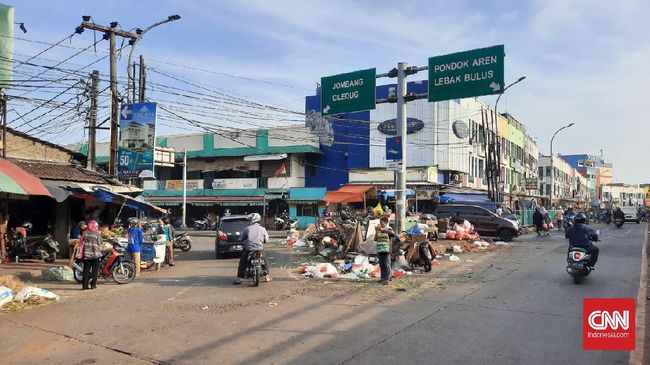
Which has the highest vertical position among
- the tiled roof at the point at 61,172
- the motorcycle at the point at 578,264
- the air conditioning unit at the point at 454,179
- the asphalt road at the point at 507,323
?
the air conditioning unit at the point at 454,179

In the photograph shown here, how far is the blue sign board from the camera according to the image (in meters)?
16.1

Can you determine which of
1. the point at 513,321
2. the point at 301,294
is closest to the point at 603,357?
the point at 513,321

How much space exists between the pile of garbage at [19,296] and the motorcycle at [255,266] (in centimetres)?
400

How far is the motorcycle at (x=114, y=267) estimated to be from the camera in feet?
40.8

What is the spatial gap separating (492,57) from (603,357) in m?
10.8

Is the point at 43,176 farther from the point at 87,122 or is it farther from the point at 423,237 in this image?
the point at 423,237

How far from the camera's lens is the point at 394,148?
16.1m

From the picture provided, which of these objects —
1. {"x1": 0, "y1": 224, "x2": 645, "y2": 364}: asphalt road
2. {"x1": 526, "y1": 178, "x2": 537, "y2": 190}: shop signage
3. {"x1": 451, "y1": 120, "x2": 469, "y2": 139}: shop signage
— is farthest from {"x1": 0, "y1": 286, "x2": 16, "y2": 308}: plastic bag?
{"x1": 526, "y1": 178, "x2": 537, "y2": 190}: shop signage

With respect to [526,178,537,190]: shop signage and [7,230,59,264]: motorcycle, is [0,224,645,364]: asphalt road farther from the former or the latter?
[526,178,537,190]: shop signage

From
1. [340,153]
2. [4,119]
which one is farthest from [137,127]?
[340,153]

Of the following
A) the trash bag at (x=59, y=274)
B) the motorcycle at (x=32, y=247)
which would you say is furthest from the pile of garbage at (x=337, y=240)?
the motorcycle at (x=32, y=247)

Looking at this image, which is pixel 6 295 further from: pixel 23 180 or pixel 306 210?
pixel 306 210

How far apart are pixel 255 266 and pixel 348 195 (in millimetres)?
19841

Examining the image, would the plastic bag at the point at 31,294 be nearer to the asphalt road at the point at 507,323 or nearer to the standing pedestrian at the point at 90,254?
the standing pedestrian at the point at 90,254
